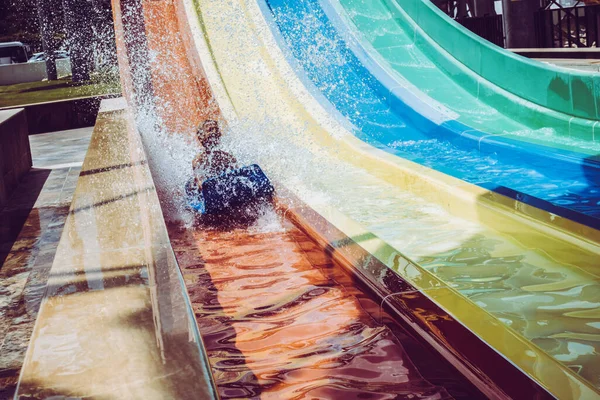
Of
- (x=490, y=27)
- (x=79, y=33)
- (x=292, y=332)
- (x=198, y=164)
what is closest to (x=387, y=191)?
(x=198, y=164)

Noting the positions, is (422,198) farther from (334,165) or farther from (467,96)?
(467,96)

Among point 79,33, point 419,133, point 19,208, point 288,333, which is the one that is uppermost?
point 79,33

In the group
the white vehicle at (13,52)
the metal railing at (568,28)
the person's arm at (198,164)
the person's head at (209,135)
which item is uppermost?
the white vehicle at (13,52)

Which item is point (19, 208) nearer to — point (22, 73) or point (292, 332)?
point (292, 332)

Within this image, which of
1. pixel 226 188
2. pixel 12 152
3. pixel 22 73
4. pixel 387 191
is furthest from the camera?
pixel 22 73

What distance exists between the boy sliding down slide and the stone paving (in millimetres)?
811

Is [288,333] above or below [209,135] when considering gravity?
below

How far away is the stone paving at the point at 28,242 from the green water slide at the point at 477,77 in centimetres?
304

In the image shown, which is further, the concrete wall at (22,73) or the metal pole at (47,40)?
the concrete wall at (22,73)

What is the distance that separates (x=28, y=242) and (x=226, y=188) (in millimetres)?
1119

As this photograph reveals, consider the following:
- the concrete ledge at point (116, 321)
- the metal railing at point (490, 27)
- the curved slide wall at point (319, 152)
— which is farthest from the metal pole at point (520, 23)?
the concrete ledge at point (116, 321)

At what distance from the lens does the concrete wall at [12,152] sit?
4727mm

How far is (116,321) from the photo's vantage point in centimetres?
128

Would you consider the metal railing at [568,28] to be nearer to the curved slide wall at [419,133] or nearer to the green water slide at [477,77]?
the green water slide at [477,77]
